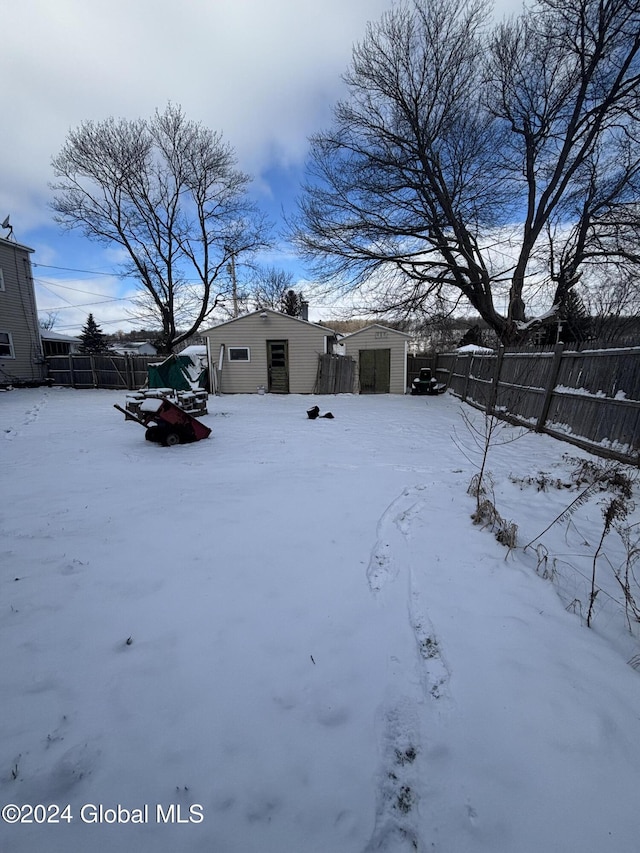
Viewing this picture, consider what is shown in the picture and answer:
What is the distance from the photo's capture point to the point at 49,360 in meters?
17.7

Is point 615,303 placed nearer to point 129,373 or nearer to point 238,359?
point 238,359

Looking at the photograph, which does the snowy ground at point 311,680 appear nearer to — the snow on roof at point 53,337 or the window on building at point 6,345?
the window on building at point 6,345

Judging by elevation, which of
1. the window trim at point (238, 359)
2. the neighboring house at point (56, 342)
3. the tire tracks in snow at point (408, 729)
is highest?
the neighboring house at point (56, 342)

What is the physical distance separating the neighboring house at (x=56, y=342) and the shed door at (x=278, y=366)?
13241mm

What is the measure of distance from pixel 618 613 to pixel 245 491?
3.36m

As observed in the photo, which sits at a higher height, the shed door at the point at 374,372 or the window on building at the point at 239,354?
the window on building at the point at 239,354

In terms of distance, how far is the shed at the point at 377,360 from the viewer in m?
15.6

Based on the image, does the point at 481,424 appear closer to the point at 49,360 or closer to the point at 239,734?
the point at 239,734

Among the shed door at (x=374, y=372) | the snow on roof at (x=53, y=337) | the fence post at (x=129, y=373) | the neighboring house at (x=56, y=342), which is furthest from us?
the neighboring house at (x=56, y=342)

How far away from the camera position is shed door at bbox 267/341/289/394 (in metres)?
14.9

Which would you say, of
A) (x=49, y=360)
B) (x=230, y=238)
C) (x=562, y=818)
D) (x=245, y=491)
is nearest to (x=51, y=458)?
(x=245, y=491)

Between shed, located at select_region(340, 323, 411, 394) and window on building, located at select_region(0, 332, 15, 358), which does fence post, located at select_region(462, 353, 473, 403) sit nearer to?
shed, located at select_region(340, 323, 411, 394)

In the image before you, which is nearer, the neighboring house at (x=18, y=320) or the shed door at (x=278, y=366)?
the shed door at (x=278, y=366)

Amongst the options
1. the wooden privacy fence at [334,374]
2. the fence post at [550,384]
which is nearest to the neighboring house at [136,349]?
the wooden privacy fence at [334,374]
